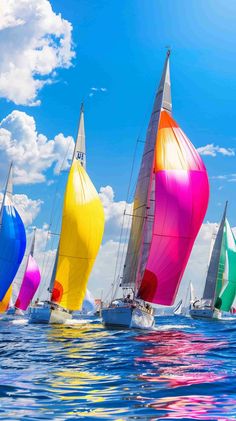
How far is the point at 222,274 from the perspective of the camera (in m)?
56.2

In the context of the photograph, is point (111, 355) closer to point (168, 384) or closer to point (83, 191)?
point (168, 384)

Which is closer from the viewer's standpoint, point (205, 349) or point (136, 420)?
point (136, 420)

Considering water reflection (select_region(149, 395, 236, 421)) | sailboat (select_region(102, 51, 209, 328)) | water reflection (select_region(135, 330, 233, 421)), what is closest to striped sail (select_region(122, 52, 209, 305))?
sailboat (select_region(102, 51, 209, 328))

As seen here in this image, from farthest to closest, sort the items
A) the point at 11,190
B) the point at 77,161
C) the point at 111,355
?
the point at 11,190, the point at 77,161, the point at 111,355

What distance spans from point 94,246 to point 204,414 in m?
27.6

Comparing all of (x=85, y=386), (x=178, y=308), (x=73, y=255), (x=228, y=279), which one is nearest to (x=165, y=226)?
A: (x=73, y=255)

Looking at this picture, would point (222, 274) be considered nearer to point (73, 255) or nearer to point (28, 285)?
point (28, 285)

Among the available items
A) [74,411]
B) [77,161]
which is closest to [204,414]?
[74,411]

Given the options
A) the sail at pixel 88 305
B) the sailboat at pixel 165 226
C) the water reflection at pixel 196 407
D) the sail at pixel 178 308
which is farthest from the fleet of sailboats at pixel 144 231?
the sail at pixel 178 308

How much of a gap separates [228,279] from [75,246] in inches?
1067

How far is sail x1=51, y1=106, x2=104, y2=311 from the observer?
34.3 metres

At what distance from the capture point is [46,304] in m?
35.3

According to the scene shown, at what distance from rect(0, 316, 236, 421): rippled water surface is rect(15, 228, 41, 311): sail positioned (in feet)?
123

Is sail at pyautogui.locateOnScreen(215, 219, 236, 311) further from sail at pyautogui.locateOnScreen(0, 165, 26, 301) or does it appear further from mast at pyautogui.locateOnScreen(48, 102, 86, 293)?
sail at pyautogui.locateOnScreen(0, 165, 26, 301)
